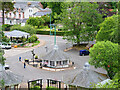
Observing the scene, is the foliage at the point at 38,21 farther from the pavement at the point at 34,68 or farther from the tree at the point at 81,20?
the tree at the point at 81,20

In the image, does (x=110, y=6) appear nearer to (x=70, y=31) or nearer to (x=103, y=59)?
(x=70, y=31)

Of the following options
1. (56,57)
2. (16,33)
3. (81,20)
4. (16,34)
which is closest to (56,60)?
(56,57)

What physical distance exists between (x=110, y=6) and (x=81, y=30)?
6197 millimetres

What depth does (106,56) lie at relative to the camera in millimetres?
11633

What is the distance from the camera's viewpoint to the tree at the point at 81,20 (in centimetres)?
2202

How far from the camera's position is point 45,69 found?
16.0 metres

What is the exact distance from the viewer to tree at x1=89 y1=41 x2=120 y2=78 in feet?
36.9


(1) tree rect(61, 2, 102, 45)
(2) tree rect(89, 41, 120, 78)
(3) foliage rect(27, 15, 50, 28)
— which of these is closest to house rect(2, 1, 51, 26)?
(3) foliage rect(27, 15, 50, 28)

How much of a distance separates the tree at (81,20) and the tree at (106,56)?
387 inches

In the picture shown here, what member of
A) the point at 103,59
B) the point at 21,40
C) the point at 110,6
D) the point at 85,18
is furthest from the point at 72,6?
the point at 103,59

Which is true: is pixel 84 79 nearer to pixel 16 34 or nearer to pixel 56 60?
pixel 56 60

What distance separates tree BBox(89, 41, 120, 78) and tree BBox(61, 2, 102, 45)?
9.83 metres

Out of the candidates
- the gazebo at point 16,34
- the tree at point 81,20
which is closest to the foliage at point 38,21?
the gazebo at point 16,34

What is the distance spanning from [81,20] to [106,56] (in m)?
10.9
